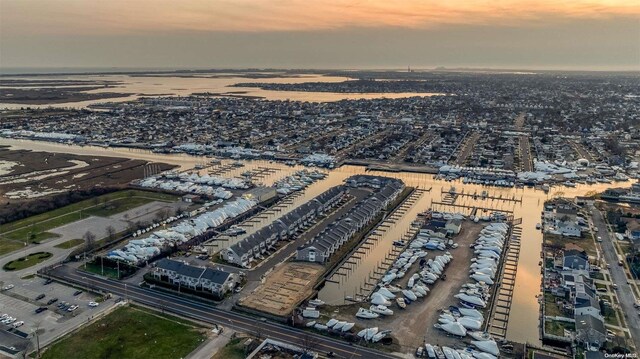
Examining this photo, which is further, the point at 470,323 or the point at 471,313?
the point at 471,313

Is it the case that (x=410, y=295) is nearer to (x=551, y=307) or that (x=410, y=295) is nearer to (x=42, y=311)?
(x=551, y=307)

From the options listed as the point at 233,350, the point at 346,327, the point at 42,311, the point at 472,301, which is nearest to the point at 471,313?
the point at 472,301

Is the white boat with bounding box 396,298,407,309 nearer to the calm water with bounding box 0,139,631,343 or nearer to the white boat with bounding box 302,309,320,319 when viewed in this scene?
the calm water with bounding box 0,139,631,343

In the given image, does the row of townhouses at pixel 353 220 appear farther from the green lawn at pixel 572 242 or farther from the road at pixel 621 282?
the road at pixel 621 282

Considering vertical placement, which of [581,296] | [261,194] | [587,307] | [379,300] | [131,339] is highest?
[261,194]

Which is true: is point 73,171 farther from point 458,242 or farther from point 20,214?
point 458,242

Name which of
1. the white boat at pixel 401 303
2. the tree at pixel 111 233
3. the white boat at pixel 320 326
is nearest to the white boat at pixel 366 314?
the white boat at pixel 401 303

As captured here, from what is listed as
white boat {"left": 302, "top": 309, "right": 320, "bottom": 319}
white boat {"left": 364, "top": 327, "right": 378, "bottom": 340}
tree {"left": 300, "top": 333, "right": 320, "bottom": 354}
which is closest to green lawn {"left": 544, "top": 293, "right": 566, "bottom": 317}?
white boat {"left": 364, "top": 327, "right": 378, "bottom": 340}
